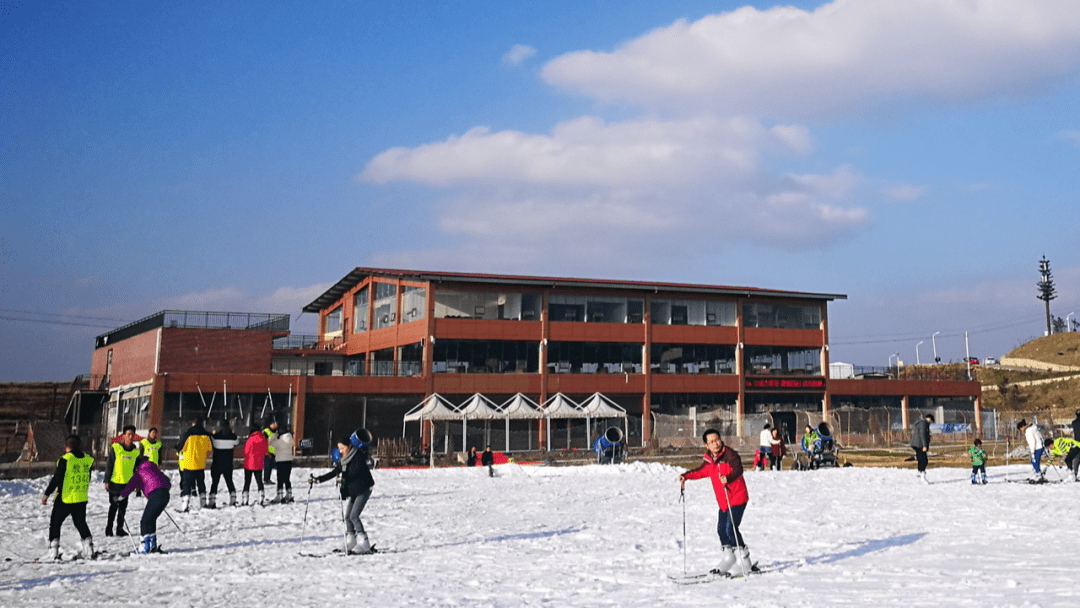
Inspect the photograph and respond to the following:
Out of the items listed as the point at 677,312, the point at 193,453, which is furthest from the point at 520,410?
the point at 193,453

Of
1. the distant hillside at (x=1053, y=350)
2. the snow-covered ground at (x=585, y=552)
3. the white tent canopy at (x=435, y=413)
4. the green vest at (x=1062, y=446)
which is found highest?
the distant hillside at (x=1053, y=350)

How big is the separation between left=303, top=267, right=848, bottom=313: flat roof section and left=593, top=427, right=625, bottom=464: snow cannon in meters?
20.0

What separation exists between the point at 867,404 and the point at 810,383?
228 inches

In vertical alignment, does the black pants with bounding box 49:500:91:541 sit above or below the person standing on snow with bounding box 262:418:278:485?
below

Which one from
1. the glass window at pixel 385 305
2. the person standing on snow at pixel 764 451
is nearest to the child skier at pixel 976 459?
the person standing on snow at pixel 764 451

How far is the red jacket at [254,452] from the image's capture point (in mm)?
17812

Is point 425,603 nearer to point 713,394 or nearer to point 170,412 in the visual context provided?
point 170,412

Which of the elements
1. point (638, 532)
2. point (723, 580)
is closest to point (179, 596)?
point (723, 580)

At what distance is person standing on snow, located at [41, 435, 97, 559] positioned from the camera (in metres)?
11.6

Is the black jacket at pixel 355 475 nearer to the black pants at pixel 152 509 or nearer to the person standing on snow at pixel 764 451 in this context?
the black pants at pixel 152 509

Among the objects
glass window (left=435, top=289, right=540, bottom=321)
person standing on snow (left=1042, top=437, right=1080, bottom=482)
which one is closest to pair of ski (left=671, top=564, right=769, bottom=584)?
person standing on snow (left=1042, top=437, right=1080, bottom=482)

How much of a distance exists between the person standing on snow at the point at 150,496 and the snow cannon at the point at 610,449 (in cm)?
2254

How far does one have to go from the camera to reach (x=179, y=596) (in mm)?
9031

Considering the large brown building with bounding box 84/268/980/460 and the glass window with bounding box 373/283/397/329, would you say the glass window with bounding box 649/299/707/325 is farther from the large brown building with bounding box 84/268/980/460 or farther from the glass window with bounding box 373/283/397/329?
the glass window with bounding box 373/283/397/329
